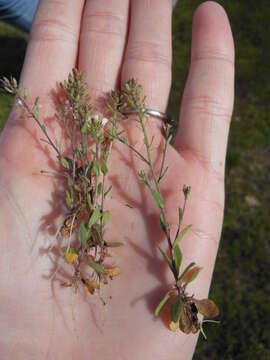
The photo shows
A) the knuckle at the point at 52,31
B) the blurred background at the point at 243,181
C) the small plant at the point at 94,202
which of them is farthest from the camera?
the blurred background at the point at 243,181

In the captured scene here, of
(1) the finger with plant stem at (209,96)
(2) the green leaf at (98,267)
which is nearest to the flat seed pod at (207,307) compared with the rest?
(2) the green leaf at (98,267)

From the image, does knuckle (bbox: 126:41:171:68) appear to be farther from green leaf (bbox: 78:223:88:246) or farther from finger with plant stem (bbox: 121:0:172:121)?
green leaf (bbox: 78:223:88:246)

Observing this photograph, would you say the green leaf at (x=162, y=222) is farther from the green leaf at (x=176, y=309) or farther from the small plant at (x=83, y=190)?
the green leaf at (x=176, y=309)

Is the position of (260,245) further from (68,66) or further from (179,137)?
(68,66)

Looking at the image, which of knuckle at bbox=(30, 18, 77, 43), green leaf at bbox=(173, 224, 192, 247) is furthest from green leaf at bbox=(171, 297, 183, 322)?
knuckle at bbox=(30, 18, 77, 43)

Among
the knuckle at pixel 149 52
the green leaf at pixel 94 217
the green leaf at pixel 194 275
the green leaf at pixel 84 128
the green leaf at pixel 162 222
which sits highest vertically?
the knuckle at pixel 149 52

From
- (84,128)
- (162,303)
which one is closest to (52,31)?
(84,128)
